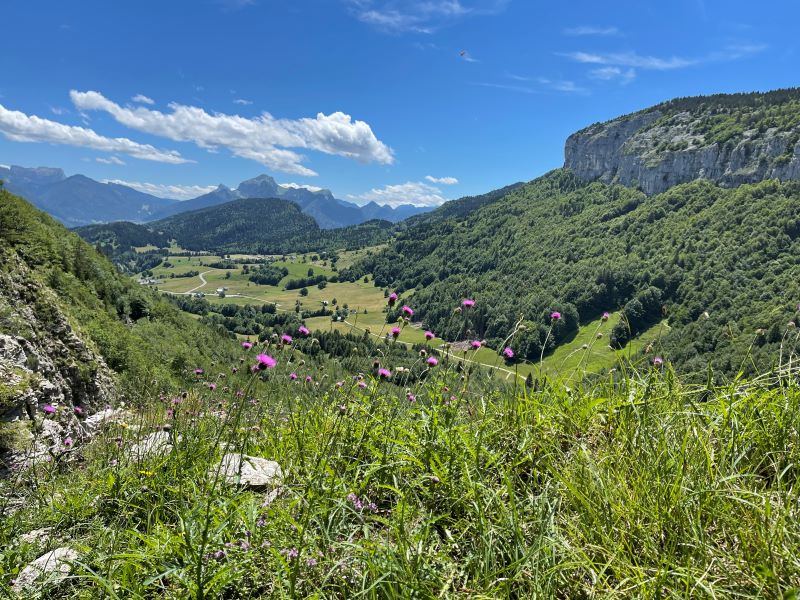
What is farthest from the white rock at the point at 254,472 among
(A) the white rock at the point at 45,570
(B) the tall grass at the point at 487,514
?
(A) the white rock at the point at 45,570

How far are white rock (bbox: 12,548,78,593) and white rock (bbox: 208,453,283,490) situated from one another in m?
1.15

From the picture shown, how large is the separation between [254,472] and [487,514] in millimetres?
2546

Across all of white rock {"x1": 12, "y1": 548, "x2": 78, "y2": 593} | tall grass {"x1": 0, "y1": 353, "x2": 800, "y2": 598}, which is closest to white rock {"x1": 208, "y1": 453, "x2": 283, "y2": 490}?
Answer: tall grass {"x1": 0, "y1": 353, "x2": 800, "y2": 598}

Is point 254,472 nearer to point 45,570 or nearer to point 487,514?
point 45,570

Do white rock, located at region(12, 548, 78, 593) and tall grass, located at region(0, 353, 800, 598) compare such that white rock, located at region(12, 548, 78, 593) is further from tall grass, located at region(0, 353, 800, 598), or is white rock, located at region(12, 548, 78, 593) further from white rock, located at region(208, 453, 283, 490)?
white rock, located at region(208, 453, 283, 490)

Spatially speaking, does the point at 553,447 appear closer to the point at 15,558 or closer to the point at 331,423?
the point at 331,423

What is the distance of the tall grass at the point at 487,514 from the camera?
2.41 metres

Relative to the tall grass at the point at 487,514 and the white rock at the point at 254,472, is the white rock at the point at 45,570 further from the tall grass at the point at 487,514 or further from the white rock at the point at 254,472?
the white rock at the point at 254,472

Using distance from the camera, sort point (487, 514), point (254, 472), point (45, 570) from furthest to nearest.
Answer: point (254, 472), point (45, 570), point (487, 514)

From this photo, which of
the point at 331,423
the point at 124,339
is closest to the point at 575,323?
the point at 124,339

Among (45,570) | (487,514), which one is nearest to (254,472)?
(45,570)

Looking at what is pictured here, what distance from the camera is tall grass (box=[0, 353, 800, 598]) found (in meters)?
2.41

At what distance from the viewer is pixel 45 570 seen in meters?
3.17

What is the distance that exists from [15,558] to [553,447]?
4.67 m
